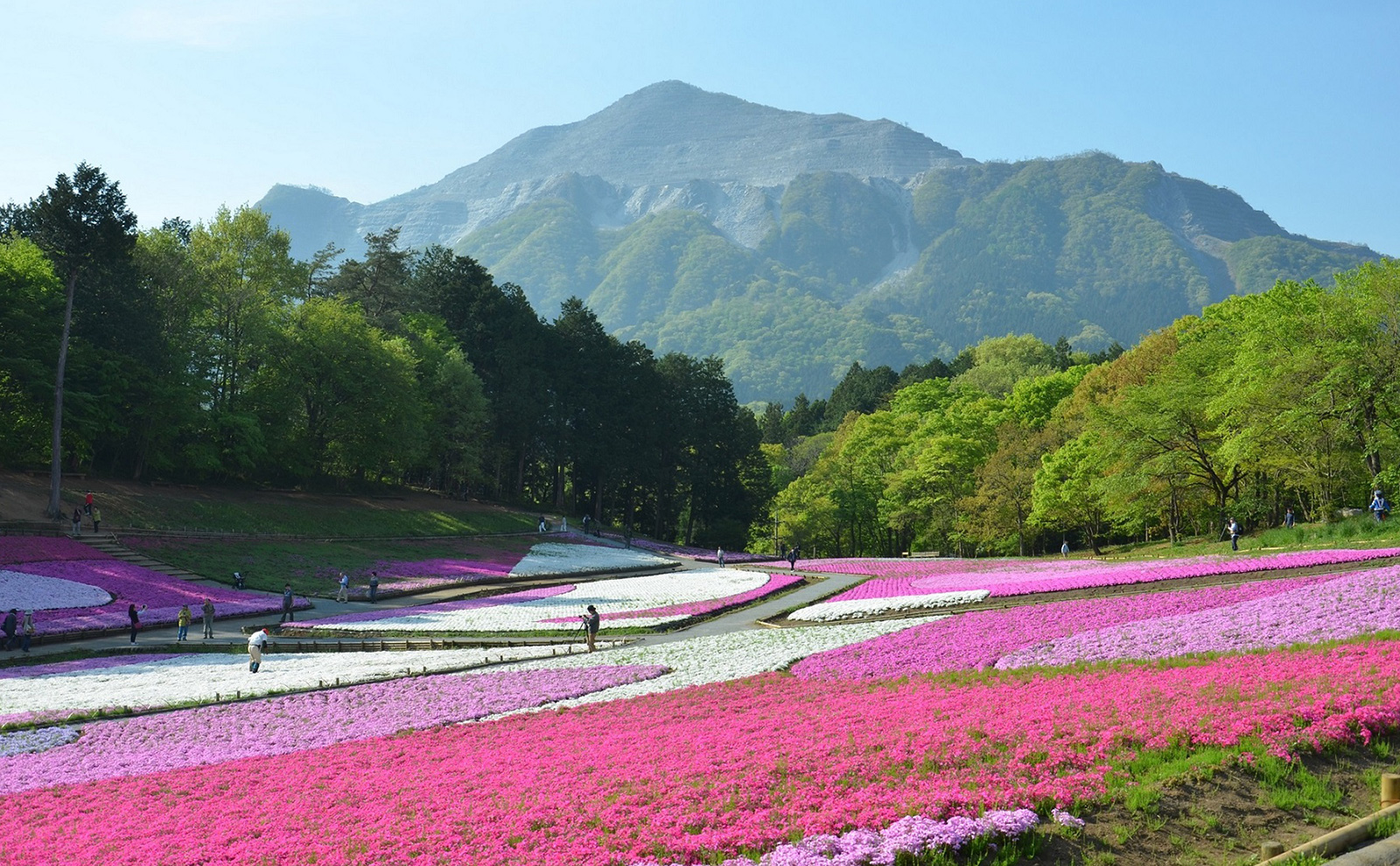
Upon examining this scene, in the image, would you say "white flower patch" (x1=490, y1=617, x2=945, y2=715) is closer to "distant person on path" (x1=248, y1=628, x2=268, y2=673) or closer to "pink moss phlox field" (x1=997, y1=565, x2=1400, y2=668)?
"pink moss phlox field" (x1=997, y1=565, x2=1400, y2=668)

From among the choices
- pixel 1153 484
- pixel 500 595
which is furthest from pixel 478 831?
pixel 1153 484

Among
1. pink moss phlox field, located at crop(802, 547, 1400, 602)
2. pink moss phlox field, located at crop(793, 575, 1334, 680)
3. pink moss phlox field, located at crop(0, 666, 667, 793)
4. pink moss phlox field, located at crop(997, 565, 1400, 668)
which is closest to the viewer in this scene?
pink moss phlox field, located at crop(0, 666, 667, 793)

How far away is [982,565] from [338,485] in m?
50.3

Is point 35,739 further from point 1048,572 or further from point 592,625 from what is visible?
point 1048,572

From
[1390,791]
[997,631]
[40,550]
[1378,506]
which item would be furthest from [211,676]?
[1378,506]

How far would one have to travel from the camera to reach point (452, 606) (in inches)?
1865

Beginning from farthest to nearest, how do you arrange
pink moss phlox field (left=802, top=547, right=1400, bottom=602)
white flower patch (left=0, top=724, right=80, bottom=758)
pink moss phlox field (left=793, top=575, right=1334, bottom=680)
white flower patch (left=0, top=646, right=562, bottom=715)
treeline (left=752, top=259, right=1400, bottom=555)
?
treeline (left=752, top=259, right=1400, bottom=555) < pink moss phlox field (left=802, top=547, right=1400, bottom=602) < white flower patch (left=0, top=646, right=562, bottom=715) < pink moss phlox field (left=793, top=575, right=1334, bottom=680) < white flower patch (left=0, top=724, right=80, bottom=758)

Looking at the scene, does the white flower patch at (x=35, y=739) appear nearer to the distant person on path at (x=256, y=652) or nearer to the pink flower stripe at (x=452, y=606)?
the distant person on path at (x=256, y=652)

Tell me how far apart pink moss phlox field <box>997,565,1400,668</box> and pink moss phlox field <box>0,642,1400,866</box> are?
2.31 metres

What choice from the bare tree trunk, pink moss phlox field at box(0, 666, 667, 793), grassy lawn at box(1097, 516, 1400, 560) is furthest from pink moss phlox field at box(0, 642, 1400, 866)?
the bare tree trunk

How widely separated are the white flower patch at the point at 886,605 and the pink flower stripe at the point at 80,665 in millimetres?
22799

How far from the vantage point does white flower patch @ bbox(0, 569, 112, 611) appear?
3994 cm

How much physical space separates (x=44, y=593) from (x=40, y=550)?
282 inches

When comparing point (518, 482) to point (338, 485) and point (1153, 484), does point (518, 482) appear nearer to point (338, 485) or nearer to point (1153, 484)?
point (338, 485)
